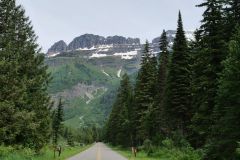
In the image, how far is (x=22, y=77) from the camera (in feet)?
112

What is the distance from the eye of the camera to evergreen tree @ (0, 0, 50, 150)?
28.4 m

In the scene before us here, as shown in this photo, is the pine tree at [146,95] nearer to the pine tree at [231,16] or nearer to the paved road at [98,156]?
the paved road at [98,156]

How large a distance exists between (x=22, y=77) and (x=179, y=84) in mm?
15946

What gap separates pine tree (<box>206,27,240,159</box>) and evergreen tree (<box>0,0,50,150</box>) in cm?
1424

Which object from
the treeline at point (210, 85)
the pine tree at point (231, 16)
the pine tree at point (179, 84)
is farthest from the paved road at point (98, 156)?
the pine tree at point (231, 16)

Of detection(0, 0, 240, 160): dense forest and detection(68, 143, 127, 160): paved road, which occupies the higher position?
detection(0, 0, 240, 160): dense forest

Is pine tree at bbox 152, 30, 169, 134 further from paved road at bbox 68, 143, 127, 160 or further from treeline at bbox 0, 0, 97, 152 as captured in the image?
treeline at bbox 0, 0, 97, 152

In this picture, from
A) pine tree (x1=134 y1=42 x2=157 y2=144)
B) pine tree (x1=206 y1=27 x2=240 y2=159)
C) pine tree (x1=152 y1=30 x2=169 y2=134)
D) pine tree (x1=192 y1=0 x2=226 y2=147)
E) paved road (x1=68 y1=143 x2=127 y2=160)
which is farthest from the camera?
pine tree (x1=134 y1=42 x2=157 y2=144)

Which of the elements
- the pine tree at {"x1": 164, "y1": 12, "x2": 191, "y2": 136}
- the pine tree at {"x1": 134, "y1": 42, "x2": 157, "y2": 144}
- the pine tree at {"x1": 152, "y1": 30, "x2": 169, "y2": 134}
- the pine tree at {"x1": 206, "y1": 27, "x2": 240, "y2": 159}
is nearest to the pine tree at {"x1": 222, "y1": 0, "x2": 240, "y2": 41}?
the pine tree at {"x1": 206, "y1": 27, "x2": 240, "y2": 159}

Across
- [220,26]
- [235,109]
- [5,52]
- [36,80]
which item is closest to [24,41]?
[36,80]

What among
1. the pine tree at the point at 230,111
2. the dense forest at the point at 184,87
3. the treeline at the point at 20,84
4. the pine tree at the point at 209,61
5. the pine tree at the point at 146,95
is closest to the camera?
the pine tree at the point at 230,111

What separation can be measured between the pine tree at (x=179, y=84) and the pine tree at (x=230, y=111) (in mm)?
18533

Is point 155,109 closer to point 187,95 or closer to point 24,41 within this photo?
point 187,95

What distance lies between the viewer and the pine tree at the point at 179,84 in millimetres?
40969
